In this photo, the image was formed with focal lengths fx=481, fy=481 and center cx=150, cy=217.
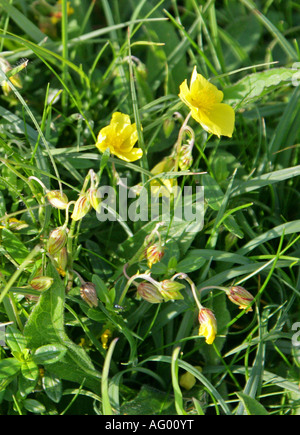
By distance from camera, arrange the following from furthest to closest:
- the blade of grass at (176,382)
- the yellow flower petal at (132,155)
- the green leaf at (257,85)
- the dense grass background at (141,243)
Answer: the green leaf at (257,85), the yellow flower petal at (132,155), the dense grass background at (141,243), the blade of grass at (176,382)

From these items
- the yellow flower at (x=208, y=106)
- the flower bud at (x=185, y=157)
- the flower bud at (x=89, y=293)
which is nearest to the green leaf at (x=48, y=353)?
the flower bud at (x=89, y=293)

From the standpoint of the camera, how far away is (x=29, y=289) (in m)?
1.03

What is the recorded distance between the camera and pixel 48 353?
1032 mm

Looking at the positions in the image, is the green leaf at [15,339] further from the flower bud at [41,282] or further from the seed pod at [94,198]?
the seed pod at [94,198]

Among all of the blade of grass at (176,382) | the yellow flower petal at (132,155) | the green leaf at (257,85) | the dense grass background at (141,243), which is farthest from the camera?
the green leaf at (257,85)

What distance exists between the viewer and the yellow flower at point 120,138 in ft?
3.84

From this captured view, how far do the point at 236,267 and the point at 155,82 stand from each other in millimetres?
668

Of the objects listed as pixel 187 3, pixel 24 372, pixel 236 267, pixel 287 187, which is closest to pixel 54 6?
pixel 187 3

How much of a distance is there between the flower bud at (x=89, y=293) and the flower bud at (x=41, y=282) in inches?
3.7

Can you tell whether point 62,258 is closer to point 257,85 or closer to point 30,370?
point 30,370

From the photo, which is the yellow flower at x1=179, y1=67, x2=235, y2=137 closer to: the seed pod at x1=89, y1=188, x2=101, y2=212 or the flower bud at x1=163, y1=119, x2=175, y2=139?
the flower bud at x1=163, y1=119, x2=175, y2=139

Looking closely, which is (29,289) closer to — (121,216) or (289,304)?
(121,216)

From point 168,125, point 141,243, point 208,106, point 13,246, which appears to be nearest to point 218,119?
point 208,106

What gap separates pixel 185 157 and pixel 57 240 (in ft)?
1.18
